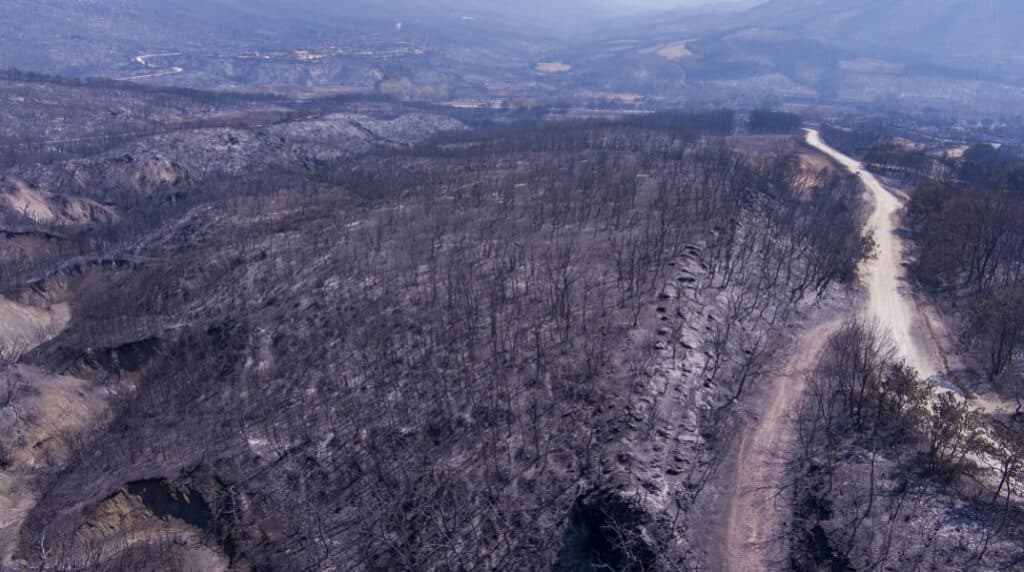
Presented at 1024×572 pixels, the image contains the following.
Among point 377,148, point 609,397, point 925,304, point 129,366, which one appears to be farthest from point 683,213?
point 377,148

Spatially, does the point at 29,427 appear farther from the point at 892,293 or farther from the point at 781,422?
the point at 892,293

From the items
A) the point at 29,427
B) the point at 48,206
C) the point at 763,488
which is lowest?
the point at 29,427

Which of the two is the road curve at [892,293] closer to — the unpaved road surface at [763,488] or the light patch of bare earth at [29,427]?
the unpaved road surface at [763,488]

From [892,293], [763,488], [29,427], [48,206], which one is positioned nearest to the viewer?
[763,488]

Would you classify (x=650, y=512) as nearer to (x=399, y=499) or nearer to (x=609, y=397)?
(x=609, y=397)

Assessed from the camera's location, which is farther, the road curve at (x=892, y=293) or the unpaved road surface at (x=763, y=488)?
the road curve at (x=892, y=293)

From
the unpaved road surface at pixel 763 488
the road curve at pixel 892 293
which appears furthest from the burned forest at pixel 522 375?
the road curve at pixel 892 293

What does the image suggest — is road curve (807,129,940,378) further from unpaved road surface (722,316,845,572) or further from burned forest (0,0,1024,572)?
unpaved road surface (722,316,845,572)

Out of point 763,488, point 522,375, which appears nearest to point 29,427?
point 522,375
